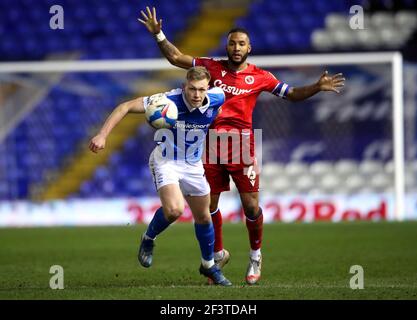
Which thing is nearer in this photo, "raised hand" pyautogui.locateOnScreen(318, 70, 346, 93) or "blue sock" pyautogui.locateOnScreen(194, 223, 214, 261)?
"blue sock" pyautogui.locateOnScreen(194, 223, 214, 261)

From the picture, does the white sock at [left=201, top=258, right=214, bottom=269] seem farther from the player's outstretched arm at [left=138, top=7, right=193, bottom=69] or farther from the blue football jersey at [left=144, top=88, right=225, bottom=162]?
the player's outstretched arm at [left=138, top=7, right=193, bottom=69]

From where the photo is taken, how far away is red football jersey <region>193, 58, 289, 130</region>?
8617mm

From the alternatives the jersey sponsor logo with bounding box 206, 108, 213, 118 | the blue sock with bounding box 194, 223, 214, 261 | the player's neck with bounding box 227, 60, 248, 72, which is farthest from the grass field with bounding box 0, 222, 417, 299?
the player's neck with bounding box 227, 60, 248, 72

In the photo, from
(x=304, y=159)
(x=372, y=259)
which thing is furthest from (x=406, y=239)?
(x=304, y=159)

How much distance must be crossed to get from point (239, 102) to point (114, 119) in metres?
1.35

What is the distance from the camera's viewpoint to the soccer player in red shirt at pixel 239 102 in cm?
860

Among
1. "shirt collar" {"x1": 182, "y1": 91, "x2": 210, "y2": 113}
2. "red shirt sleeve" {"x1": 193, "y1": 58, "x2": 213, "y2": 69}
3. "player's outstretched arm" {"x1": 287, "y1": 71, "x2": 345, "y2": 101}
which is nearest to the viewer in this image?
"shirt collar" {"x1": 182, "y1": 91, "x2": 210, "y2": 113}

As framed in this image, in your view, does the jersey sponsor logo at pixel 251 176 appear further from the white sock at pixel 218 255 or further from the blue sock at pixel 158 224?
the blue sock at pixel 158 224

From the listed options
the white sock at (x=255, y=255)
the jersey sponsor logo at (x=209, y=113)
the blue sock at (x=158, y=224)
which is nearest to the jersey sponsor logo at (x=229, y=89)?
the jersey sponsor logo at (x=209, y=113)

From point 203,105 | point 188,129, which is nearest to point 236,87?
point 203,105

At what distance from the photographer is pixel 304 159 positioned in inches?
667

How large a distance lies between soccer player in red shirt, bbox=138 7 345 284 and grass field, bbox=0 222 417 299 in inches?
20.7

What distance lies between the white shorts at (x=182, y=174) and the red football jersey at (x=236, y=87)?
2.29 feet
